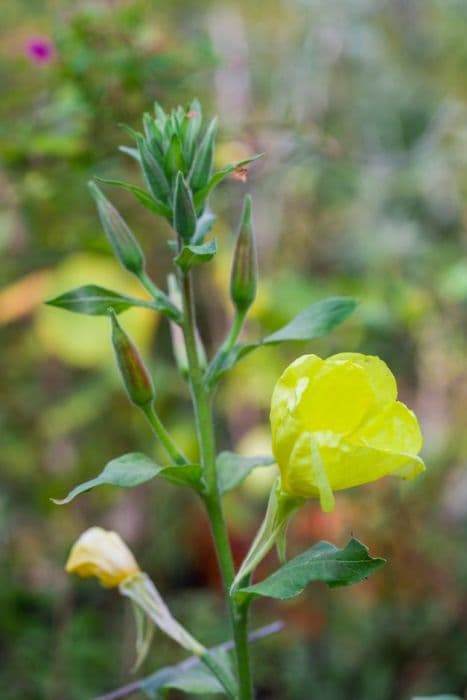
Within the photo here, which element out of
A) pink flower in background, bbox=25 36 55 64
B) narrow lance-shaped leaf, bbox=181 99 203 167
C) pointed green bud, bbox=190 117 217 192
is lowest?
pointed green bud, bbox=190 117 217 192

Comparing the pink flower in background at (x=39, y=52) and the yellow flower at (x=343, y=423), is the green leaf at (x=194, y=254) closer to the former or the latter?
the yellow flower at (x=343, y=423)

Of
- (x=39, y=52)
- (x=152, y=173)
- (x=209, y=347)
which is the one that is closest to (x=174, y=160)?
(x=152, y=173)

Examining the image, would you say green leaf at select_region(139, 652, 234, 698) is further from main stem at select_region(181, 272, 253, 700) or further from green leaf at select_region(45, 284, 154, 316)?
green leaf at select_region(45, 284, 154, 316)

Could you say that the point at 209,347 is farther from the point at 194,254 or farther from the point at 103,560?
the point at 194,254

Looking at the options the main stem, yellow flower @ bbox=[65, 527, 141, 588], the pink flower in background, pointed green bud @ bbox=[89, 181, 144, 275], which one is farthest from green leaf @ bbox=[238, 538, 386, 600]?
the pink flower in background

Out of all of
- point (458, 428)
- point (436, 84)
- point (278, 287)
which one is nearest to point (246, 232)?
point (278, 287)

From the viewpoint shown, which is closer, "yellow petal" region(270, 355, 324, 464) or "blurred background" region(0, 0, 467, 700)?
"yellow petal" region(270, 355, 324, 464)
